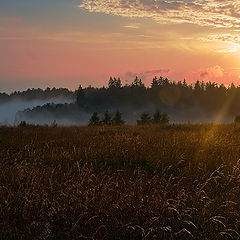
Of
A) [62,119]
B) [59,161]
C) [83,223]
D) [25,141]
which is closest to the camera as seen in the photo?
[83,223]

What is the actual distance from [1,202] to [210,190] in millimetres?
3159

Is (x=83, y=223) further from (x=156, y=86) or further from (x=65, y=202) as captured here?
(x=156, y=86)

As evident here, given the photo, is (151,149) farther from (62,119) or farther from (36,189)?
(62,119)

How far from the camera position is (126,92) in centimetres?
17350

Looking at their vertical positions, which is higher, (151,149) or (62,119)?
(151,149)

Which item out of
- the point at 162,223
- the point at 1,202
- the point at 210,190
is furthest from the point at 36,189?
the point at 210,190

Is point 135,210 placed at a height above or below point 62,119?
above

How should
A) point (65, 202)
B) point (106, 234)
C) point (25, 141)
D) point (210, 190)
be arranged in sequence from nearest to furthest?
point (106, 234) → point (65, 202) → point (210, 190) → point (25, 141)

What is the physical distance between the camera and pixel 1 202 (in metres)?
4.07

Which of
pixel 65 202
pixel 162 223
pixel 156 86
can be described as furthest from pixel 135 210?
pixel 156 86

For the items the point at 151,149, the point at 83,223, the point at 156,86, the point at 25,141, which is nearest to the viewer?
the point at 83,223

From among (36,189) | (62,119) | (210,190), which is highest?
(36,189)

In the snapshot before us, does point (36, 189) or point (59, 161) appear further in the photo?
point (59, 161)

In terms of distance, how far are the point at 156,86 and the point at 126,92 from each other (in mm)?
16708
